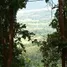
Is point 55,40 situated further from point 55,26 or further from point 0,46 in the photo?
point 55,26

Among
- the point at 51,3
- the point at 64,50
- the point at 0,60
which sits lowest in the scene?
the point at 0,60

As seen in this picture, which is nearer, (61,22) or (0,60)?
(61,22)

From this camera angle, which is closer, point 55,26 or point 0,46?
point 0,46

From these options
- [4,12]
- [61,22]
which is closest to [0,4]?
[4,12]

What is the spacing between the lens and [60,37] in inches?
563

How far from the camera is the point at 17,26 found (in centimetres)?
1903

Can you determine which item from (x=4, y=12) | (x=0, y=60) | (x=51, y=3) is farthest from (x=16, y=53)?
(x=51, y=3)

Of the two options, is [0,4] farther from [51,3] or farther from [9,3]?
[51,3]

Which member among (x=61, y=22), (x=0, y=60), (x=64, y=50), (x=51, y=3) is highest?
(x=51, y=3)

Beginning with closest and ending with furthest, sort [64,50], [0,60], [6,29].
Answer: [64,50]
[6,29]
[0,60]

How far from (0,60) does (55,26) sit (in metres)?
4.79

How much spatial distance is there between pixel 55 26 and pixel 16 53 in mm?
3565

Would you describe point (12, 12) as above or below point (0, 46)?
above

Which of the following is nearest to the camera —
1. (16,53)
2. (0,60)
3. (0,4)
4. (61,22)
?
(61,22)
